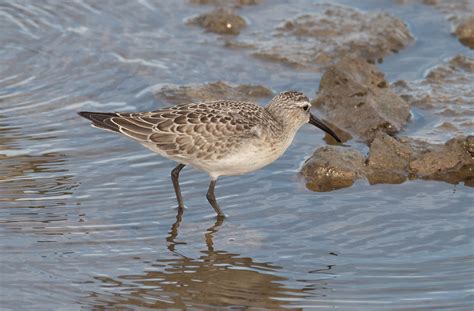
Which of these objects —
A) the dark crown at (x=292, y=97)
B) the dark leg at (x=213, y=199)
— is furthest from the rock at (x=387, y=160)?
the dark leg at (x=213, y=199)

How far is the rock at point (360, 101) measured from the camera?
11875 mm

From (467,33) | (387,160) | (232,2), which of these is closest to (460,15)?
(467,33)

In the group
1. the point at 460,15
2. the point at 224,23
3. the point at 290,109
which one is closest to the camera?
the point at 290,109

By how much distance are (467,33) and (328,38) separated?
6.77 ft

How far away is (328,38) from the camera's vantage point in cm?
1477

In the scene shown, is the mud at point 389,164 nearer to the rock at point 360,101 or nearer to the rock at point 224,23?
the rock at point 360,101

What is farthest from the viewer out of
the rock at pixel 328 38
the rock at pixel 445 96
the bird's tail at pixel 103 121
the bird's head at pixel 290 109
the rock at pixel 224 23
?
the rock at pixel 224 23

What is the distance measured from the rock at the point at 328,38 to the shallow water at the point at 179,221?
0.46 metres

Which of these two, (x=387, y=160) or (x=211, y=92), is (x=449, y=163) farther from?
(x=211, y=92)

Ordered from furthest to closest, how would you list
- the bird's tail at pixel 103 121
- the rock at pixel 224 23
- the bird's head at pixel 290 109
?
the rock at pixel 224 23 → the bird's head at pixel 290 109 → the bird's tail at pixel 103 121

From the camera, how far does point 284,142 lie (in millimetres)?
9836

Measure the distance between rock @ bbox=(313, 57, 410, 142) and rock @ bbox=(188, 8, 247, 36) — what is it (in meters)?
2.78

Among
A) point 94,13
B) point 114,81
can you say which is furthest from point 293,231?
point 94,13

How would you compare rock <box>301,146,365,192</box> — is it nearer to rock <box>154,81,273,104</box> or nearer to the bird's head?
the bird's head
